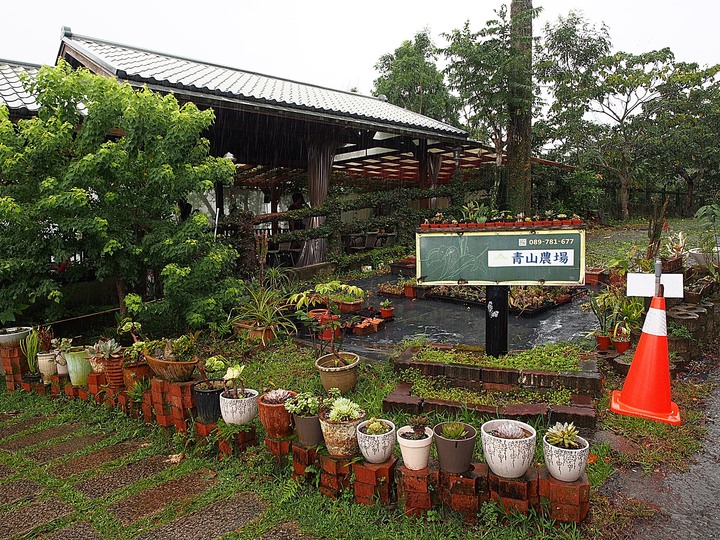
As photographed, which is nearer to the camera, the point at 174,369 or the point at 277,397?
the point at 277,397

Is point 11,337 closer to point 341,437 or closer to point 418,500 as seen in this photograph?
point 341,437

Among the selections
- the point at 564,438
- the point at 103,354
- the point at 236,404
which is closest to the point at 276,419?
the point at 236,404

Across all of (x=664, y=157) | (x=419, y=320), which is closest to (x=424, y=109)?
(x=664, y=157)

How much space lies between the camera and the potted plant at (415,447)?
102 inches

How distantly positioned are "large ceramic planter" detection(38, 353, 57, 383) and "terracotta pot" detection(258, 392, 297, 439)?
306 centimetres

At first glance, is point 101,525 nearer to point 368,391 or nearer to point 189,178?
point 368,391

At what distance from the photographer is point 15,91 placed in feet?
21.8

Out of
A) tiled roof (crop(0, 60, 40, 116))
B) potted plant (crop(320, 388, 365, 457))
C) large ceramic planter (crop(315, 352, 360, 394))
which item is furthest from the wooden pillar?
potted plant (crop(320, 388, 365, 457))

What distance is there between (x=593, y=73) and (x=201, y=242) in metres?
17.7

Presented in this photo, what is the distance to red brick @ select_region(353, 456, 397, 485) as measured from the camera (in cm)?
267

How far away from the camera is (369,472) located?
2.68m

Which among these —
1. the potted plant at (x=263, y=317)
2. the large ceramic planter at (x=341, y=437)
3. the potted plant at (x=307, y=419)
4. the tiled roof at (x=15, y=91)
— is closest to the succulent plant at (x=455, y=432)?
the large ceramic planter at (x=341, y=437)

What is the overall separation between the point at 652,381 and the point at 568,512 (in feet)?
5.08

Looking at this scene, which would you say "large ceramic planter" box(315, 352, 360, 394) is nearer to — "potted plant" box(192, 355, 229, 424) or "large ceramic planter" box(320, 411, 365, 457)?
"potted plant" box(192, 355, 229, 424)
